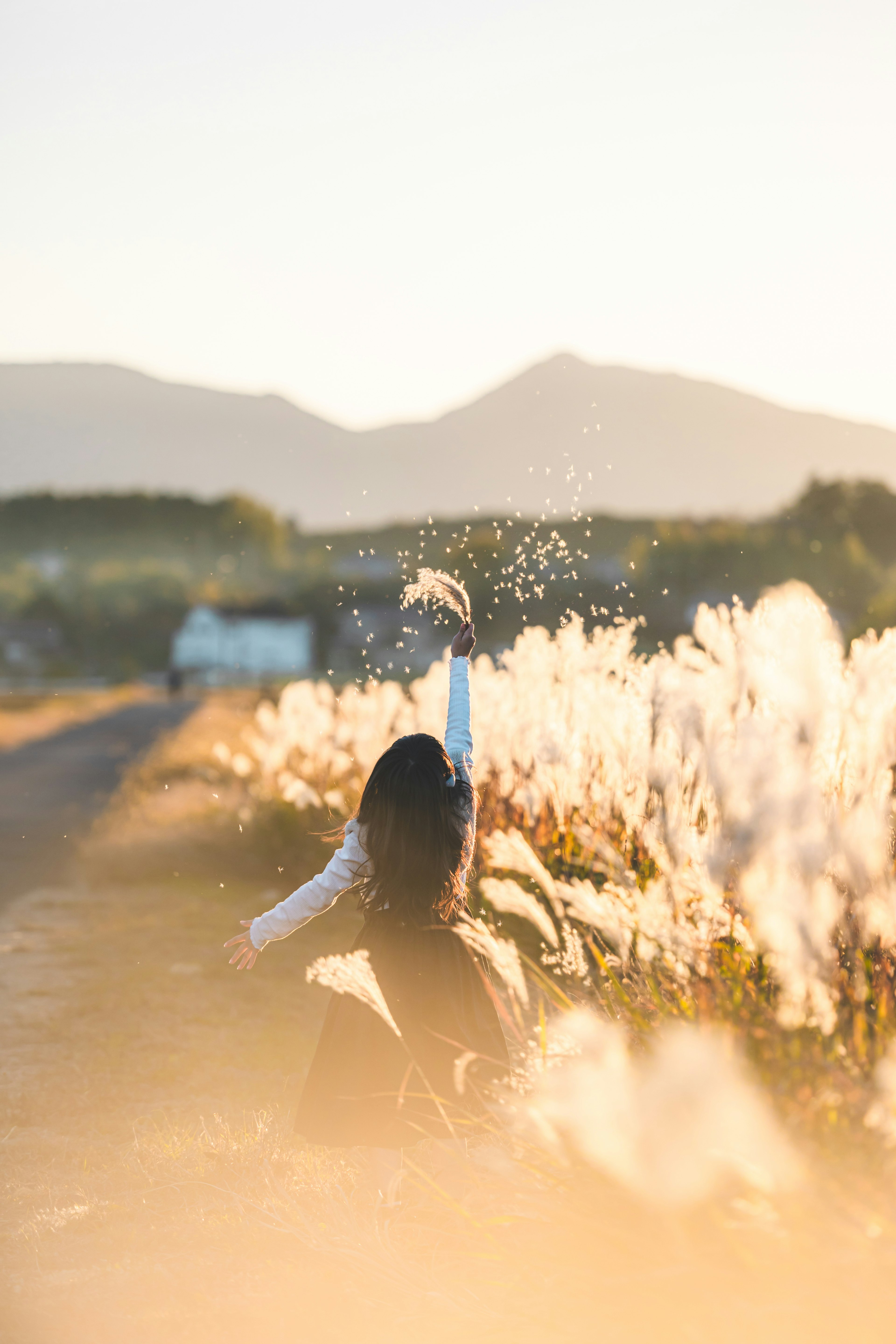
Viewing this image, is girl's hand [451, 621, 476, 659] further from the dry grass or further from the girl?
Answer: the dry grass

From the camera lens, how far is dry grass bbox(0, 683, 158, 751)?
2017 centimetres

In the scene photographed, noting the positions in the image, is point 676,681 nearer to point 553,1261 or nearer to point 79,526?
point 553,1261

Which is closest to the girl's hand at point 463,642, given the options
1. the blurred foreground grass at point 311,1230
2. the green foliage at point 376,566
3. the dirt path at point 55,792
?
the blurred foreground grass at point 311,1230

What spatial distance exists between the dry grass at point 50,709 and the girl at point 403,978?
15535 millimetres

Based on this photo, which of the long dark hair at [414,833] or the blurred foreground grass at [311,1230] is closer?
the blurred foreground grass at [311,1230]

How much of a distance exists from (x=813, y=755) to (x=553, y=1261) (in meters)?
1.63

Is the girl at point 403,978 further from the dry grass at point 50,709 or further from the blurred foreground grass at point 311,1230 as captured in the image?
the dry grass at point 50,709

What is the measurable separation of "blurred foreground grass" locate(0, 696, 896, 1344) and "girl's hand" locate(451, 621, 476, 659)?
1627 millimetres

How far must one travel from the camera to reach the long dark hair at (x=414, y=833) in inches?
109

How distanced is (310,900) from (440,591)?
3.78ft

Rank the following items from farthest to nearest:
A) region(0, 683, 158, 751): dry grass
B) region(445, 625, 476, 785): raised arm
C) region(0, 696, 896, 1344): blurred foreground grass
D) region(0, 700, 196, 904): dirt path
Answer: region(0, 683, 158, 751): dry grass → region(0, 700, 196, 904): dirt path → region(445, 625, 476, 785): raised arm → region(0, 696, 896, 1344): blurred foreground grass

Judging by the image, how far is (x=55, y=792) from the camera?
38.5 ft

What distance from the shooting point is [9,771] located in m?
13.8

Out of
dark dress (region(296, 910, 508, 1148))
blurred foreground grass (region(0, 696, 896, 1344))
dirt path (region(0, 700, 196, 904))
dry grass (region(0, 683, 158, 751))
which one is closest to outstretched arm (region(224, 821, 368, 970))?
dark dress (region(296, 910, 508, 1148))
